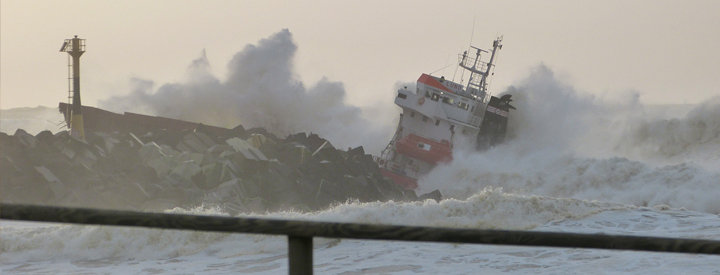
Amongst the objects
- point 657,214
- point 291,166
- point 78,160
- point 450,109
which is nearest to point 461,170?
point 450,109

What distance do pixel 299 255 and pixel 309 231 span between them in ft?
0.21

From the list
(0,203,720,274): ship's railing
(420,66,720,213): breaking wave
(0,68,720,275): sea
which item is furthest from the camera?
(420,66,720,213): breaking wave

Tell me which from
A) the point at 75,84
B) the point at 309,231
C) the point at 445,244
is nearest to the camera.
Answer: the point at 309,231

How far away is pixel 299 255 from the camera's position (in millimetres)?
1981

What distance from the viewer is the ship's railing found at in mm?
1930

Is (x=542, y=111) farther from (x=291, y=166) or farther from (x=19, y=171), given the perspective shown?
(x=19, y=171)

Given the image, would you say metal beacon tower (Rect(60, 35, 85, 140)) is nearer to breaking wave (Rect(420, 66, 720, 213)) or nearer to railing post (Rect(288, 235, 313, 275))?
breaking wave (Rect(420, 66, 720, 213))

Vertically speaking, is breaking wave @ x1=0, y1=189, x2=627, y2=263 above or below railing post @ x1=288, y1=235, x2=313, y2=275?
below

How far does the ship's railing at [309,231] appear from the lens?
76.0 inches

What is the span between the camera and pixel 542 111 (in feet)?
136

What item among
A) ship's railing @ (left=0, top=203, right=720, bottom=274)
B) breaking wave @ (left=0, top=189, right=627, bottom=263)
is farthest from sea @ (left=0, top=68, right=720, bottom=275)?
ship's railing @ (left=0, top=203, right=720, bottom=274)

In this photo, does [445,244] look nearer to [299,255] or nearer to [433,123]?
[299,255]

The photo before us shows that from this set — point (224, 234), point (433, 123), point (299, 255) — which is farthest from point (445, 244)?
point (433, 123)

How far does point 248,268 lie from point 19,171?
1324 centimetres
